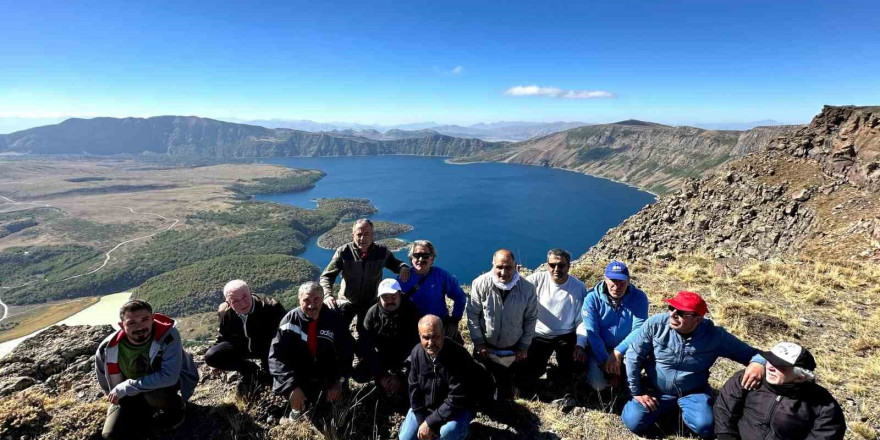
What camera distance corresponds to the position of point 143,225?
480 ft

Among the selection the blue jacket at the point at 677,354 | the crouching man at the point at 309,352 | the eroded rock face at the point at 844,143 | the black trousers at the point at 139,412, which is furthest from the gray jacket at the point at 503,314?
the eroded rock face at the point at 844,143

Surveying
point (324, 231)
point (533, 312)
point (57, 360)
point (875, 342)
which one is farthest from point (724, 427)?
point (324, 231)

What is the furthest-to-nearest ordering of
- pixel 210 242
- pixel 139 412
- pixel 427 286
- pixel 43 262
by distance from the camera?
1. pixel 210 242
2. pixel 43 262
3. pixel 427 286
4. pixel 139 412

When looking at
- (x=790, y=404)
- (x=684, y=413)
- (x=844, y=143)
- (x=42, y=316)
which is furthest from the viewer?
(x=42, y=316)

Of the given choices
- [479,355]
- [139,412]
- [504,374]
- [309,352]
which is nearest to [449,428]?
[479,355]

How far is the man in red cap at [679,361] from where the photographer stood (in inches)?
177

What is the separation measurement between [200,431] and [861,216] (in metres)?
20.8

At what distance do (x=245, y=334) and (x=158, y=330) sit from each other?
1173 millimetres

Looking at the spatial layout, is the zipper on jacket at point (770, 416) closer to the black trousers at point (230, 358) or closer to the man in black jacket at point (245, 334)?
the man in black jacket at point (245, 334)

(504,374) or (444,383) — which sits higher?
(444,383)

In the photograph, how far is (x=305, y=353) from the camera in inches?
198

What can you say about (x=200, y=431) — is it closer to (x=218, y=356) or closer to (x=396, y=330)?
(x=218, y=356)

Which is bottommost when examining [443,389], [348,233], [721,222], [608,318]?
[348,233]

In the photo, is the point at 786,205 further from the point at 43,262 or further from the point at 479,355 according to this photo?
the point at 43,262
